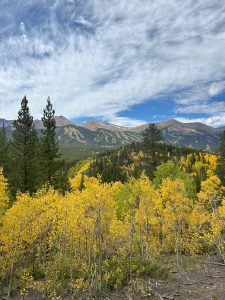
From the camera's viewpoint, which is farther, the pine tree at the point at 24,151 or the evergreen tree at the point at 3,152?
the evergreen tree at the point at 3,152

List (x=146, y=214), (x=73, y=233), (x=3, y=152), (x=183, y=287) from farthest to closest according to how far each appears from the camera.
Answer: (x=3, y=152)
(x=146, y=214)
(x=73, y=233)
(x=183, y=287)

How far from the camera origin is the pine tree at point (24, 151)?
132ft

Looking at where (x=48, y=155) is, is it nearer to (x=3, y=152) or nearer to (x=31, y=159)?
(x=31, y=159)

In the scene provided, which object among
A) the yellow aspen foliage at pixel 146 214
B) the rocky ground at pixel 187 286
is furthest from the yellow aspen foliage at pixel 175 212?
the rocky ground at pixel 187 286

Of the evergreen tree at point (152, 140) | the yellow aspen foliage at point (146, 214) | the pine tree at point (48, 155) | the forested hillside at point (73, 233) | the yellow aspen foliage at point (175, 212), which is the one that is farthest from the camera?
the evergreen tree at point (152, 140)

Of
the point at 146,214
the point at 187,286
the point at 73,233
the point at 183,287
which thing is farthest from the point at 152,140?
the point at 183,287

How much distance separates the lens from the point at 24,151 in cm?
4125

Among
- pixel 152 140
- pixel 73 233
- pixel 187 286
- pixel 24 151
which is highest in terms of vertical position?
pixel 152 140

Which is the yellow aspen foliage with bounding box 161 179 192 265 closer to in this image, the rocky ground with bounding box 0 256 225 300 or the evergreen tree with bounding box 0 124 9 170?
the rocky ground with bounding box 0 256 225 300

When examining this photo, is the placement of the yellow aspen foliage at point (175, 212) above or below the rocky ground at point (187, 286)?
above

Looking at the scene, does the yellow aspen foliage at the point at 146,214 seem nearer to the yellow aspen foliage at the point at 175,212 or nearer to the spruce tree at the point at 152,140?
the yellow aspen foliage at the point at 175,212

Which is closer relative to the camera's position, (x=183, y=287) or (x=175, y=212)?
(x=183, y=287)

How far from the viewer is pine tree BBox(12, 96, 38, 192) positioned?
132ft

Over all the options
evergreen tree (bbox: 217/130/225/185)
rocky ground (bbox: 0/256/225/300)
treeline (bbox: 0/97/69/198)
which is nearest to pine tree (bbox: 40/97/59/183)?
treeline (bbox: 0/97/69/198)
